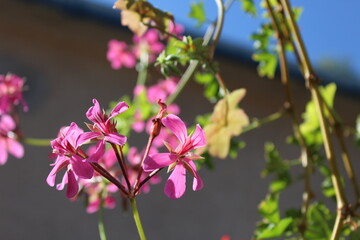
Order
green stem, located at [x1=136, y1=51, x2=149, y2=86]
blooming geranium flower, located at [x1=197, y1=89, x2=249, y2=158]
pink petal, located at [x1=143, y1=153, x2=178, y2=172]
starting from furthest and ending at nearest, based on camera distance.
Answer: green stem, located at [x1=136, y1=51, x2=149, y2=86]
blooming geranium flower, located at [x1=197, y1=89, x2=249, y2=158]
pink petal, located at [x1=143, y1=153, x2=178, y2=172]

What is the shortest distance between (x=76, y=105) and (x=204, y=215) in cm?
75

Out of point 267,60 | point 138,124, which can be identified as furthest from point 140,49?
point 267,60

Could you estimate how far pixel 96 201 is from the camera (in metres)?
0.85

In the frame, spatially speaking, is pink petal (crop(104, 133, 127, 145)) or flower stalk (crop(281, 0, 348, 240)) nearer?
pink petal (crop(104, 133, 127, 145))

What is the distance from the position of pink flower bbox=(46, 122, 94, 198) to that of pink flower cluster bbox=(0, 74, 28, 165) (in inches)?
11.5

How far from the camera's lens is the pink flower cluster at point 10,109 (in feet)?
2.53

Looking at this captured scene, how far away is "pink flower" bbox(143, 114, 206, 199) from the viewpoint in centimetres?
42

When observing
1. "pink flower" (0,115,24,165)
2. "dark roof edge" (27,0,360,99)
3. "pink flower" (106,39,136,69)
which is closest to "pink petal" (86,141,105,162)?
"pink flower" (0,115,24,165)

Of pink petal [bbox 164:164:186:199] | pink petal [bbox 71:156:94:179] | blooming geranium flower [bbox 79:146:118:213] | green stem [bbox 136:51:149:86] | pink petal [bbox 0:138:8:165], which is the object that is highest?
green stem [bbox 136:51:149:86]

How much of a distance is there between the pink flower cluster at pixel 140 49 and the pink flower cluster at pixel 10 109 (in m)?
0.36

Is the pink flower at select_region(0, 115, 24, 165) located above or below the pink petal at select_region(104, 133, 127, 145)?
above

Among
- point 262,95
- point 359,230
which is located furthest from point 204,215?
point 359,230

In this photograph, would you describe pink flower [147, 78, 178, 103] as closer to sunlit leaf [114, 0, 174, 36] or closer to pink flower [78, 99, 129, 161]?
sunlit leaf [114, 0, 174, 36]

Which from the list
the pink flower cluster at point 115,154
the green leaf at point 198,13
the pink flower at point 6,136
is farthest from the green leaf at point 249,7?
the pink flower cluster at point 115,154
